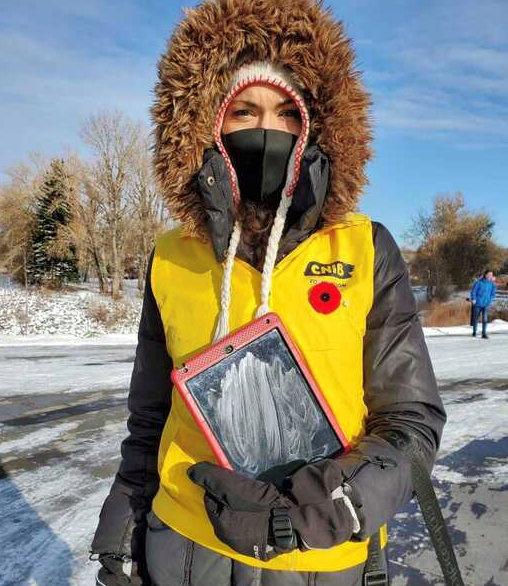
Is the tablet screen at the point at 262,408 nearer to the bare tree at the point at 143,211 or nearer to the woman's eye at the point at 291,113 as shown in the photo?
the woman's eye at the point at 291,113

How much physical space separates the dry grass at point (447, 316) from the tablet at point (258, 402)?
1837 cm

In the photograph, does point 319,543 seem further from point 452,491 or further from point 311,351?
point 452,491

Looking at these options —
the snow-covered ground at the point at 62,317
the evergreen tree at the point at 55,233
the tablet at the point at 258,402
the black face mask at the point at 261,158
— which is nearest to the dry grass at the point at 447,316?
the snow-covered ground at the point at 62,317

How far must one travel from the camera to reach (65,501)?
11.6ft

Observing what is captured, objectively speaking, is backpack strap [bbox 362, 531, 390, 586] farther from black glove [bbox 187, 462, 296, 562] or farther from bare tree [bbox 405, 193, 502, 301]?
bare tree [bbox 405, 193, 502, 301]

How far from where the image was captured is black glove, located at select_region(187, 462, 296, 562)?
100cm

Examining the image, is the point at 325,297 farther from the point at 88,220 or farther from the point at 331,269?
the point at 88,220

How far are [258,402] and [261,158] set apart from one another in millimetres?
725

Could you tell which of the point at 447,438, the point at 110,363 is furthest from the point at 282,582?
the point at 110,363

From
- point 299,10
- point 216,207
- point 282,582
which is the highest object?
point 299,10

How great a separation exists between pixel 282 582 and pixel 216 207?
97 cm

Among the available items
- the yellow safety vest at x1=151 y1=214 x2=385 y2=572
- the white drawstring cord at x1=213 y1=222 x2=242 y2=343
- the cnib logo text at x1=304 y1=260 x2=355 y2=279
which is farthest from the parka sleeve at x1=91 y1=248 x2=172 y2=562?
the cnib logo text at x1=304 y1=260 x2=355 y2=279

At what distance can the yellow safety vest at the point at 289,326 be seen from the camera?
121 centimetres

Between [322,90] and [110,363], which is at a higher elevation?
[322,90]
